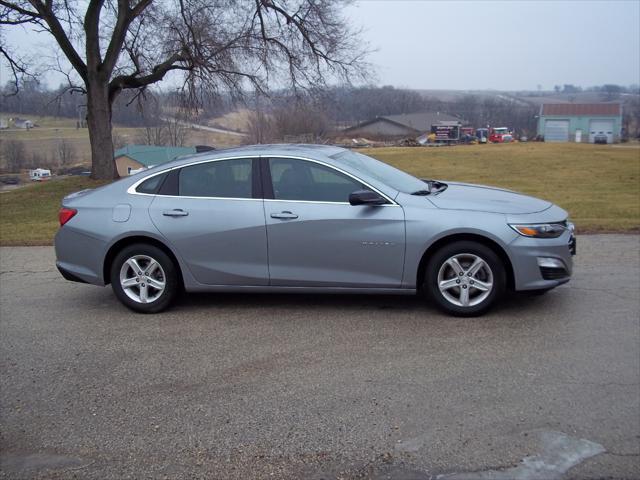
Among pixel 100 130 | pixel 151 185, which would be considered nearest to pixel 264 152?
pixel 151 185

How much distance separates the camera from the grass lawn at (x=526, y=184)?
1107cm

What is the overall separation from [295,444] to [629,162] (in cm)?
2638

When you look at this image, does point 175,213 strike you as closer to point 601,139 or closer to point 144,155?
point 144,155

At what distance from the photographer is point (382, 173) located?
6199mm

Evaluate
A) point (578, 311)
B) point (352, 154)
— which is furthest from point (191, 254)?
point (578, 311)

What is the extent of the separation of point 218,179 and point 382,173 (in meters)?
1.56

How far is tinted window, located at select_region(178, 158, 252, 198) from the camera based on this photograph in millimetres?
5848

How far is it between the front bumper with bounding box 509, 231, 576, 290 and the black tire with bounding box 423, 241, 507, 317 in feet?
0.45

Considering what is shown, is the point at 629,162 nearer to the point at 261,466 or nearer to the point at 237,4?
the point at 237,4

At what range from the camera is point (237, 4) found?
22031 millimetres

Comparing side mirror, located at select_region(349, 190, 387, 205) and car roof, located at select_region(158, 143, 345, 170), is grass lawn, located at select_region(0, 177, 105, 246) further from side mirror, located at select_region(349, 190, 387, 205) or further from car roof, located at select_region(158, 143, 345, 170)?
side mirror, located at select_region(349, 190, 387, 205)

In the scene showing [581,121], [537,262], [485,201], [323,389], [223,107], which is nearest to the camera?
[323,389]

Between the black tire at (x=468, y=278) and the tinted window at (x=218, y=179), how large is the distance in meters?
1.78

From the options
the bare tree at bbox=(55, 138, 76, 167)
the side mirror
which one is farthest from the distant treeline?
the side mirror
